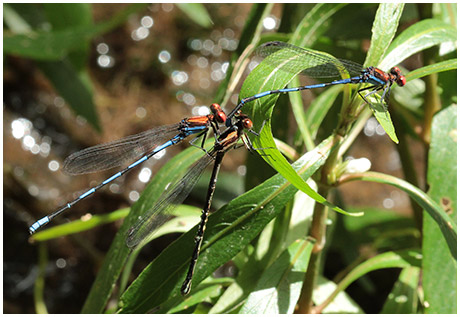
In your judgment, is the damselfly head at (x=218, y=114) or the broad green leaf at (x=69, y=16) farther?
the broad green leaf at (x=69, y=16)

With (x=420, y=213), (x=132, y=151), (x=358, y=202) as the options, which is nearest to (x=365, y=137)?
(x=358, y=202)

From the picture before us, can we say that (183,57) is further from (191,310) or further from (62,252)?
(191,310)

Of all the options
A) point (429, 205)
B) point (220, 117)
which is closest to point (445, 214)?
point (429, 205)

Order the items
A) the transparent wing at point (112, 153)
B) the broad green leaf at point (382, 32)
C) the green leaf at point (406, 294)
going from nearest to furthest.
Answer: the broad green leaf at point (382, 32) < the green leaf at point (406, 294) < the transparent wing at point (112, 153)

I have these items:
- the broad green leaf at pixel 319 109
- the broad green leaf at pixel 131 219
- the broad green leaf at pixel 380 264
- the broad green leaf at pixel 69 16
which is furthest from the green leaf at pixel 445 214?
the broad green leaf at pixel 69 16

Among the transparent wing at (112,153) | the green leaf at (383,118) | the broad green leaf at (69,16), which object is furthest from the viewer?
the broad green leaf at (69,16)

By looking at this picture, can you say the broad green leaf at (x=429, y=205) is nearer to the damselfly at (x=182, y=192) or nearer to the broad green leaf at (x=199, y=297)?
the damselfly at (x=182, y=192)

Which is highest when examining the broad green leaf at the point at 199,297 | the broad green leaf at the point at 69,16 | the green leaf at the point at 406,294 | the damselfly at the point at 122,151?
the broad green leaf at the point at 69,16
